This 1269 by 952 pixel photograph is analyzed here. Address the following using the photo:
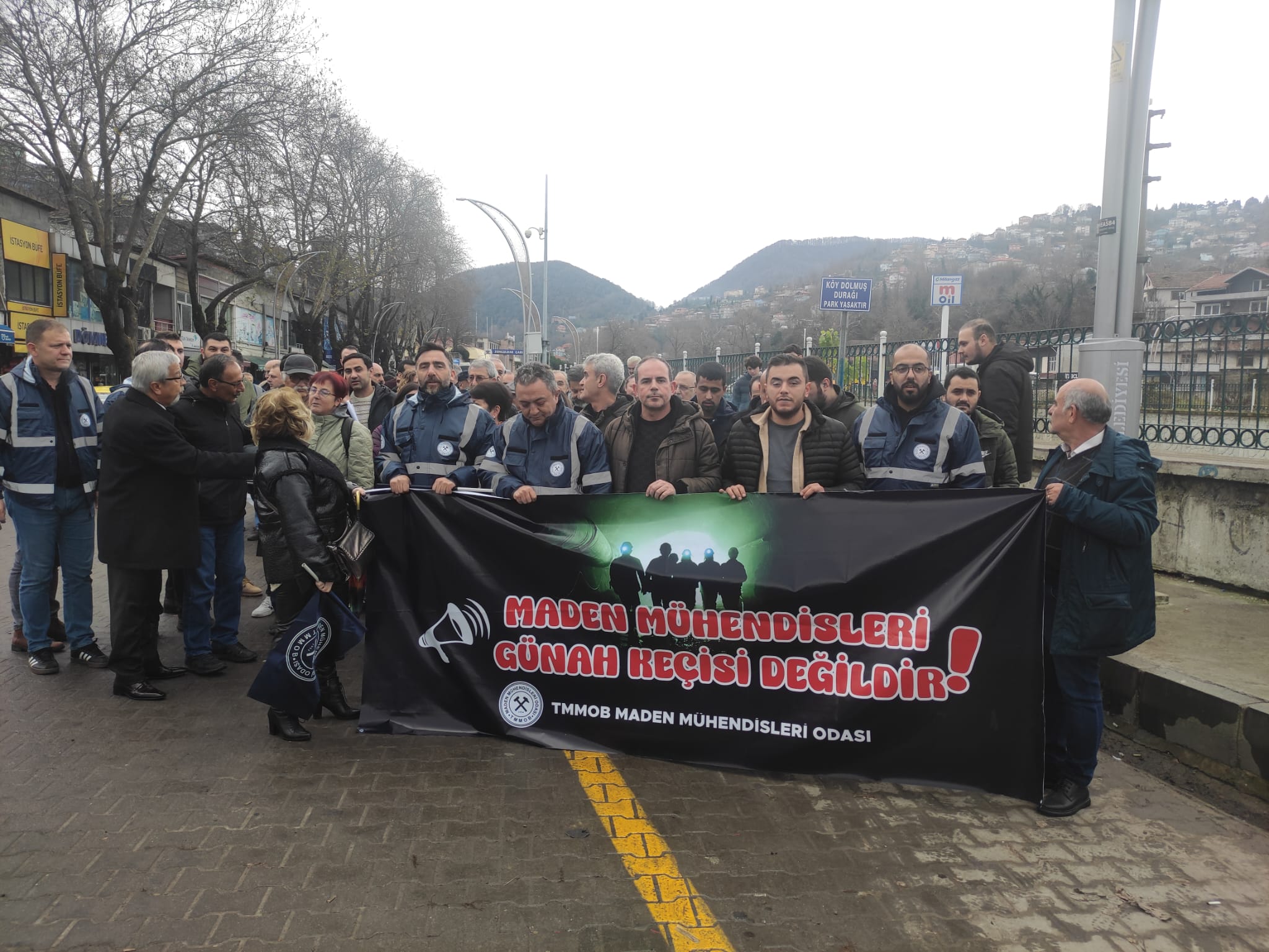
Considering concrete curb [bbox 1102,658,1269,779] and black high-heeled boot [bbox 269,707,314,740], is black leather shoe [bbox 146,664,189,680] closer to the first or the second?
black high-heeled boot [bbox 269,707,314,740]

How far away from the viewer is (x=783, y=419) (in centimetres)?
489

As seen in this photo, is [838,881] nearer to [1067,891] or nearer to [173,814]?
[1067,891]

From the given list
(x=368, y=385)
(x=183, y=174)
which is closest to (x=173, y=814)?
(x=368, y=385)

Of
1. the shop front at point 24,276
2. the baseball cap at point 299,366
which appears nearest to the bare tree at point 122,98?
the shop front at point 24,276

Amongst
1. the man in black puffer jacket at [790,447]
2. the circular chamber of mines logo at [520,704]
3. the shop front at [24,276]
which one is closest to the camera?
the circular chamber of mines logo at [520,704]

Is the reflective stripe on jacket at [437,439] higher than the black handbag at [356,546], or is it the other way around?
the reflective stripe on jacket at [437,439]

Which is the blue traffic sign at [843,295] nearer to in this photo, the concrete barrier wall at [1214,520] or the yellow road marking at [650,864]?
the concrete barrier wall at [1214,520]

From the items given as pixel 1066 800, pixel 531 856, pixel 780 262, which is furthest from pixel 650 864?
pixel 780 262

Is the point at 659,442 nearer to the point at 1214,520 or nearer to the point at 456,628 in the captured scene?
the point at 456,628

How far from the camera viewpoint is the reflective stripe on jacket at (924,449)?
4773 mm

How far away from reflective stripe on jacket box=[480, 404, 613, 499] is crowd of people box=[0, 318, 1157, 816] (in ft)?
0.04

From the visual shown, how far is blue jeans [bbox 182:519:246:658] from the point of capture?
19.1 ft

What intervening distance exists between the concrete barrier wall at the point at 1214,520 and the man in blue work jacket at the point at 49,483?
7.76m

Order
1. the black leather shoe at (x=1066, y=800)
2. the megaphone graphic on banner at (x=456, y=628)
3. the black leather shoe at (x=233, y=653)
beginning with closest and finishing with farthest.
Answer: the black leather shoe at (x=1066, y=800) → the megaphone graphic on banner at (x=456, y=628) → the black leather shoe at (x=233, y=653)
